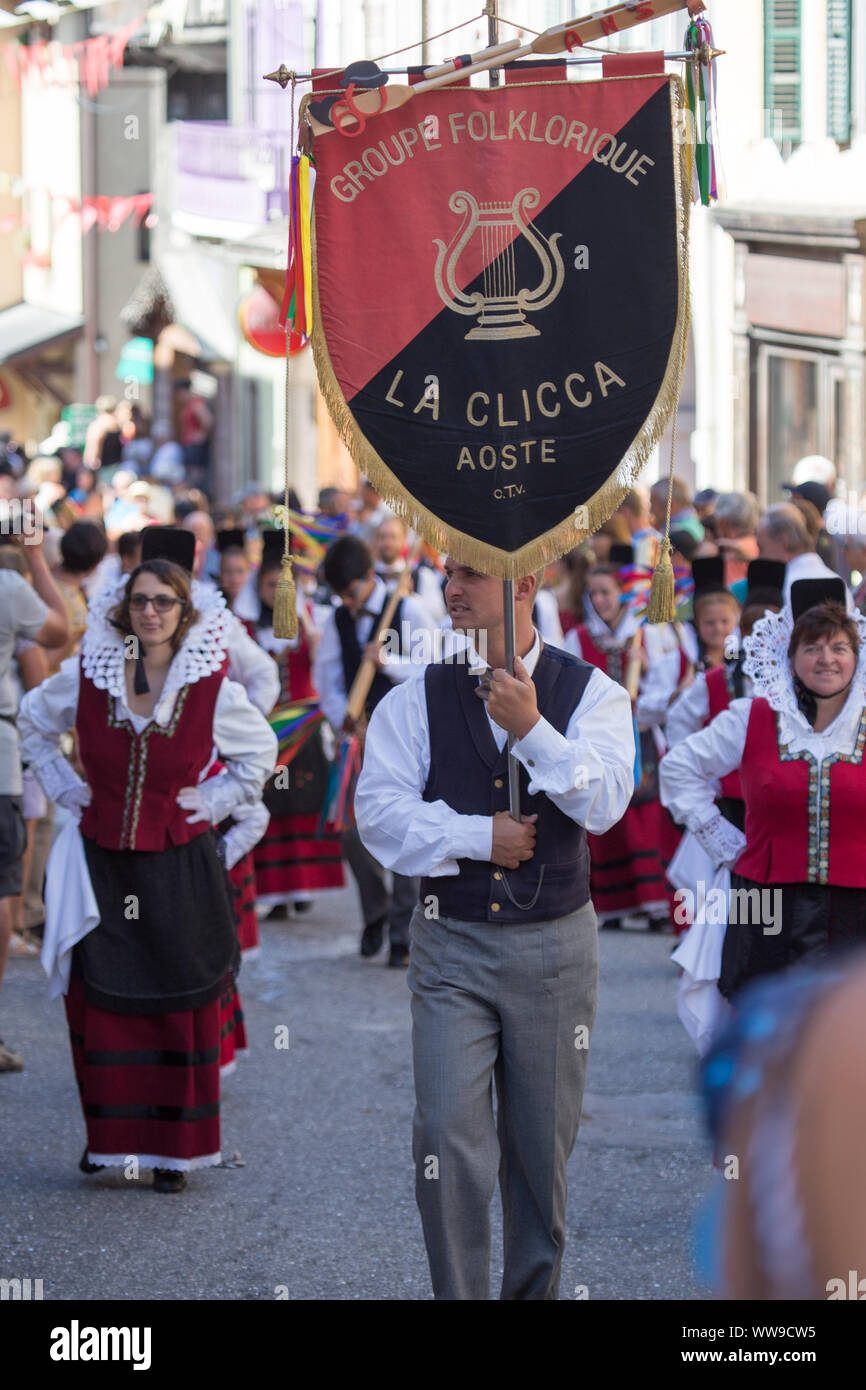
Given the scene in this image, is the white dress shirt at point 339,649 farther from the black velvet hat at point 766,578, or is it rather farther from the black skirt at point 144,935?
the black skirt at point 144,935

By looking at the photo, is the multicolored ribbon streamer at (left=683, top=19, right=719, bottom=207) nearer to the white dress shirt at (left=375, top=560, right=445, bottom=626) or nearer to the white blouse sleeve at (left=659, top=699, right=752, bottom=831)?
the white blouse sleeve at (left=659, top=699, right=752, bottom=831)

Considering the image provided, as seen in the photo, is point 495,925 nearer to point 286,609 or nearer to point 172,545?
point 286,609

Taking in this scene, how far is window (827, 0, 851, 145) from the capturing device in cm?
1803

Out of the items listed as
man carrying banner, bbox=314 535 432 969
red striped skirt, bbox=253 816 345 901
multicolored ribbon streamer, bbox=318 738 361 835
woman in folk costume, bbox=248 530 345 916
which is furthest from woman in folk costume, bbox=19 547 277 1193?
red striped skirt, bbox=253 816 345 901

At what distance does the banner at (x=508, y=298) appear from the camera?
A: 424cm

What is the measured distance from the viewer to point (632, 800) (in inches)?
390

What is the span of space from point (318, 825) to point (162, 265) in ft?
87.4

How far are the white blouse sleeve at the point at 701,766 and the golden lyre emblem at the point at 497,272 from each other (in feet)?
5.94

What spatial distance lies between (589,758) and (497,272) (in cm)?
108

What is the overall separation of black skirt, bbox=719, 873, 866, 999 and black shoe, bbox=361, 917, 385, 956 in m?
3.98

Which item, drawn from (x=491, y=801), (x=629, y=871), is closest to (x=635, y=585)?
(x=629, y=871)

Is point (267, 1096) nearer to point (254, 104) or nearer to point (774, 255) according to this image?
point (774, 255)

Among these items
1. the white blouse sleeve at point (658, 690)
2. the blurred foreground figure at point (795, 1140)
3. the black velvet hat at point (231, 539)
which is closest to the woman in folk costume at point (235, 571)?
the black velvet hat at point (231, 539)
